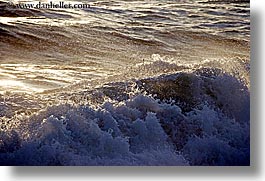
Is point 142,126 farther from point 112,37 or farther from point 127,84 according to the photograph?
point 112,37

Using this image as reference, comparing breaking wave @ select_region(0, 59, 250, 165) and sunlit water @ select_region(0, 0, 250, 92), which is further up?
sunlit water @ select_region(0, 0, 250, 92)

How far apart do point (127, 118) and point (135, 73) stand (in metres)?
0.24

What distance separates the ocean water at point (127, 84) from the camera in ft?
11.9

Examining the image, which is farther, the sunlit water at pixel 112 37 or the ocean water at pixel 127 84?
the sunlit water at pixel 112 37

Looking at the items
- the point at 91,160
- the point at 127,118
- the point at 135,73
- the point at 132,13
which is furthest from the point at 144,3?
the point at 91,160

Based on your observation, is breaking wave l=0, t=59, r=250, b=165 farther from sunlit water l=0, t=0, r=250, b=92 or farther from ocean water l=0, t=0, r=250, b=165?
sunlit water l=0, t=0, r=250, b=92

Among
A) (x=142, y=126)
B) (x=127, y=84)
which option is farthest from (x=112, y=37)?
(x=142, y=126)

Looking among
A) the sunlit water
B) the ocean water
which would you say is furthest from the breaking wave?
the sunlit water

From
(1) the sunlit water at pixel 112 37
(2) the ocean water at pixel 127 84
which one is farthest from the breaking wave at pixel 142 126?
(1) the sunlit water at pixel 112 37

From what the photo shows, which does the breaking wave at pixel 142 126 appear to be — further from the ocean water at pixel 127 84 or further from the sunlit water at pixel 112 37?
the sunlit water at pixel 112 37

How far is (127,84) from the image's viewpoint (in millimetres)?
3787

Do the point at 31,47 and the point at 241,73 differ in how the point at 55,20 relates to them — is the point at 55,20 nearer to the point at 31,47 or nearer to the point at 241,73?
the point at 31,47

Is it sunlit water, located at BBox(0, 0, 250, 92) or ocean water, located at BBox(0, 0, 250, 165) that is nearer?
ocean water, located at BBox(0, 0, 250, 165)

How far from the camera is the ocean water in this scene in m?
3.63
